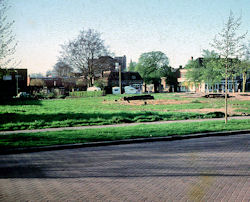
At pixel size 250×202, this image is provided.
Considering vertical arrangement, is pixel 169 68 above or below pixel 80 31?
below

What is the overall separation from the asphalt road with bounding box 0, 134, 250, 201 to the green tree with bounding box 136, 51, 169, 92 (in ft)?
245

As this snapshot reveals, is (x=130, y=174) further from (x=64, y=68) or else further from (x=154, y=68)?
(x=154, y=68)

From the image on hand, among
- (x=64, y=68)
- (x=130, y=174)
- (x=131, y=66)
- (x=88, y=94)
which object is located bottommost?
(x=130, y=174)

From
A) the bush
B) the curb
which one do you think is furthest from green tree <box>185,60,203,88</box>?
the curb

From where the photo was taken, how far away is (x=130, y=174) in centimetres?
615

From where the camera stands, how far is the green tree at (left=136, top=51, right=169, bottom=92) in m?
83.1

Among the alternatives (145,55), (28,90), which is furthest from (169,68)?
(28,90)

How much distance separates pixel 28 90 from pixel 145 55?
3606 cm

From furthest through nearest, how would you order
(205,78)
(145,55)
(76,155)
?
(145,55)
(205,78)
(76,155)

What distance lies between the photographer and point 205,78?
62.8 m

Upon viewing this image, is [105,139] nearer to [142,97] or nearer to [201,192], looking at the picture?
[201,192]

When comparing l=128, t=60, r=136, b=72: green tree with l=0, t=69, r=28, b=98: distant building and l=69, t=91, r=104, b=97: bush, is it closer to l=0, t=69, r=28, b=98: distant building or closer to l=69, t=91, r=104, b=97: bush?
l=0, t=69, r=28, b=98: distant building

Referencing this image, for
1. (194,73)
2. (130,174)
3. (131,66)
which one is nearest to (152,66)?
(194,73)

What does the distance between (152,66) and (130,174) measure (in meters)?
80.2
